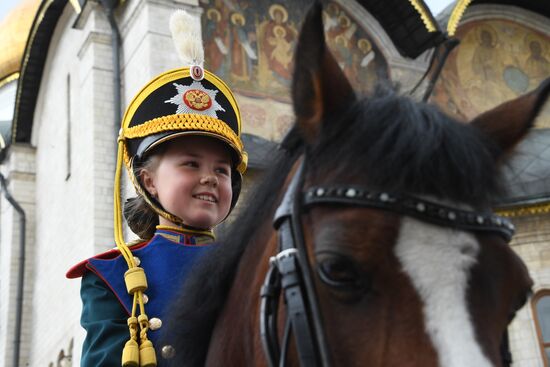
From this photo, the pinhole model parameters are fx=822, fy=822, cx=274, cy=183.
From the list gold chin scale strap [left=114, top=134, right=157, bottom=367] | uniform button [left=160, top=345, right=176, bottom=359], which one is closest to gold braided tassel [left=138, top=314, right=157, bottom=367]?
gold chin scale strap [left=114, top=134, right=157, bottom=367]

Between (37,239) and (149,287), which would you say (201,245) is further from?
(37,239)

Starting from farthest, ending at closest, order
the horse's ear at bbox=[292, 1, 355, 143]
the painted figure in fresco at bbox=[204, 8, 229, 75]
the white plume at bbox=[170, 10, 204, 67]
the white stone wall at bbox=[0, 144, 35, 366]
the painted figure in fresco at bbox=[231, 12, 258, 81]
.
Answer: the white stone wall at bbox=[0, 144, 35, 366] → the painted figure in fresco at bbox=[231, 12, 258, 81] → the painted figure in fresco at bbox=[204, 8, 229, 75] → the white plume at bbox=[170, 10, 204, 67] → the horse's ear at bbox=[292, 1, 355, 143]

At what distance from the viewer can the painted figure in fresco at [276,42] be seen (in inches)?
503

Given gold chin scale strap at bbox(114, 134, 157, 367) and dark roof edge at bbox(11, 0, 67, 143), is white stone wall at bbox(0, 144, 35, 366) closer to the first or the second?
dark roof edge at bbox(11, 0, 67, 143)

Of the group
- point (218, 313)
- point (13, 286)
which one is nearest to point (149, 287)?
point (218, 313)

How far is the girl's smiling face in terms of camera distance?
2338 millimetres

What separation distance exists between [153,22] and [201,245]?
9154mm

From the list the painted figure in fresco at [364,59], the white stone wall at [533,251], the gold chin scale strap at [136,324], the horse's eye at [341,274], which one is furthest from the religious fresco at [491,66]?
the horse's eye at [341,274]

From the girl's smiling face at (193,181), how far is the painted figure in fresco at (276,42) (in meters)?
10.3

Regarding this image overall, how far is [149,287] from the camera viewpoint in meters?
2.28

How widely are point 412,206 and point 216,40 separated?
11211 mm

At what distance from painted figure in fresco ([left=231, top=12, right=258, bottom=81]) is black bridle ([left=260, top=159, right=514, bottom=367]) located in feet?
36.0

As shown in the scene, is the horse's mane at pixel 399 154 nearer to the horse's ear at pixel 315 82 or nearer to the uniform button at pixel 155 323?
the horse's ear at pixel 315 82

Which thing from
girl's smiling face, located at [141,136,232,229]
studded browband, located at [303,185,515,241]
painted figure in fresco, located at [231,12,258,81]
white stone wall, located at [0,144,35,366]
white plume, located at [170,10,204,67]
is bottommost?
studded browband, located at [303,185,515,241]
